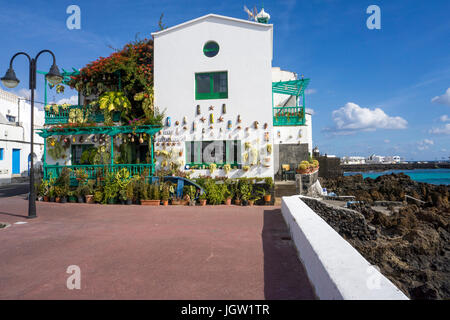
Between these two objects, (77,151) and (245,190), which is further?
(77,151)

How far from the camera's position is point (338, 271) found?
9.16ft

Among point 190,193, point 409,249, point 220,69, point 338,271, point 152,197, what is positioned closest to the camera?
point 338,271

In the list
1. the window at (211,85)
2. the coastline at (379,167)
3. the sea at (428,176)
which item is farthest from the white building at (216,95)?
the coastline at (379,167)

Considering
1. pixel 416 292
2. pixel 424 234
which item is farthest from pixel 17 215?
pixel 424 234

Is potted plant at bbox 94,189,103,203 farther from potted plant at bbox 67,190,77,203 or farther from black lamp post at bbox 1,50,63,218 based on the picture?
black lamp post at bbox 1,50,63,218

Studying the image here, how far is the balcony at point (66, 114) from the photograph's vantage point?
14344 mm

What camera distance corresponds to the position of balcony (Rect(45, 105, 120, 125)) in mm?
14344

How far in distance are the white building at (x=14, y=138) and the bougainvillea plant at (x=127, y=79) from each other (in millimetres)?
8976

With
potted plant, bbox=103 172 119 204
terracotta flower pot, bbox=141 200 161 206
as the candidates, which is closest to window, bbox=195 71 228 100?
terracotta flower pot, bbox=141 200 161 206

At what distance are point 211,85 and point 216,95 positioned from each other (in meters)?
0.56

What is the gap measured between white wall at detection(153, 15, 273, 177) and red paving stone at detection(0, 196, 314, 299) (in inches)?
216

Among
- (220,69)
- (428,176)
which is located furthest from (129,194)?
(428,176)

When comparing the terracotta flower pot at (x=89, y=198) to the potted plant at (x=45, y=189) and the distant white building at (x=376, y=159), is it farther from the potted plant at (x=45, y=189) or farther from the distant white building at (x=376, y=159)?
the distant white building at (x=376, y=159)

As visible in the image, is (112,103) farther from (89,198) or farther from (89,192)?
(89,198)
